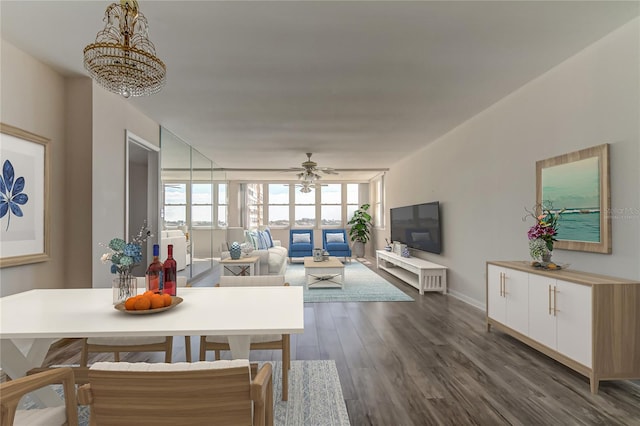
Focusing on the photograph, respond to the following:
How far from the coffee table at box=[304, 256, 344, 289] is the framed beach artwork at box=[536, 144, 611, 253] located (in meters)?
3.32

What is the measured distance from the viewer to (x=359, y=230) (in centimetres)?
1065

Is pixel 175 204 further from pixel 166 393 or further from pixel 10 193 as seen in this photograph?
pixel 166 393

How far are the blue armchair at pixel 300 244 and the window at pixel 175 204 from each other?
382 cm

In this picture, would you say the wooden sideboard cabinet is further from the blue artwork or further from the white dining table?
the blue artwork

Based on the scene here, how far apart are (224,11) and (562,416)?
3.22 metres

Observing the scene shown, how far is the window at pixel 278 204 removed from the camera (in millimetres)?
11461

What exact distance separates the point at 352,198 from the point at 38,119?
930 cm

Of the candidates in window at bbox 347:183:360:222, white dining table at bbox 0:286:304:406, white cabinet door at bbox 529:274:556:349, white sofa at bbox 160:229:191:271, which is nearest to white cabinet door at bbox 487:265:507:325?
white cabinet door at bbox 529:274:556:349

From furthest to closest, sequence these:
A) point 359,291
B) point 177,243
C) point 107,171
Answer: point 177,243
point 359,291
point 107,171

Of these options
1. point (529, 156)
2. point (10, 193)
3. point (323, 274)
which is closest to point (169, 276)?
point (10, 193)

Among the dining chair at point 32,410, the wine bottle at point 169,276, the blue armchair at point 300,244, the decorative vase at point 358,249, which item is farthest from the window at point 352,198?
the dining chair at point 32,410

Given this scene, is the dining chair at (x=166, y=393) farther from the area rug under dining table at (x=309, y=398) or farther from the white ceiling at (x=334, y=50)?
the white ceiling at (x=334, y=50)

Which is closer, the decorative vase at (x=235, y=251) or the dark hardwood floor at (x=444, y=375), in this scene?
the dark hardwood floor at (x=444, y=375)

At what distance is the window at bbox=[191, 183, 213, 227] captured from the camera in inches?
253
